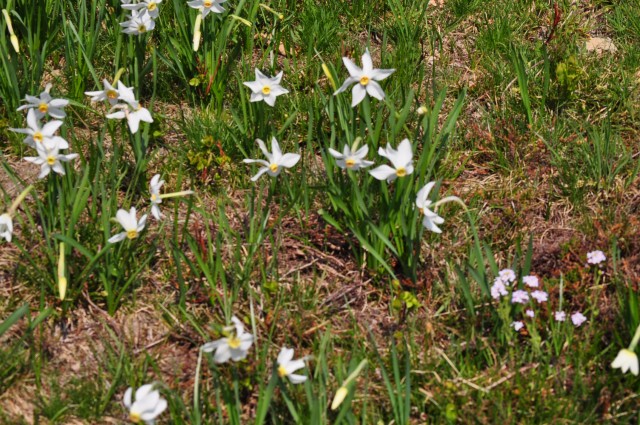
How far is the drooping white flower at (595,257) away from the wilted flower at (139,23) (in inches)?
72.3

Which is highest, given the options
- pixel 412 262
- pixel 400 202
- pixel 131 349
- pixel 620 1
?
pixel 620 1

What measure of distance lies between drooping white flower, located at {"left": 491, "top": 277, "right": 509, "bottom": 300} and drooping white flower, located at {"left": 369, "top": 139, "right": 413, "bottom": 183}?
457 mm

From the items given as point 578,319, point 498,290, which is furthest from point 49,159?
point 578,319

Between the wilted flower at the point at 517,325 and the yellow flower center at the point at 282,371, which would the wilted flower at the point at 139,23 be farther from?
the wilted flower at the point at 517,325

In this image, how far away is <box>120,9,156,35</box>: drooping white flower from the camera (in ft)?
10.1

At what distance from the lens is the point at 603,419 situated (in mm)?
2328

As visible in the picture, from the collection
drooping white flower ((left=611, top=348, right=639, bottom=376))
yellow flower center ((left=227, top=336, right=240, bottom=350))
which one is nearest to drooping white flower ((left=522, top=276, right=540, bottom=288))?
drooping white flower ((left=611, top=348, right=639, bottom=376))

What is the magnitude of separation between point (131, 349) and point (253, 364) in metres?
0.43

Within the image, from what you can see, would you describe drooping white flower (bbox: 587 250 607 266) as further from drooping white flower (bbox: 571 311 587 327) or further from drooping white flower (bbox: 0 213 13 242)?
drooping white flower (bbox: 0 213 13 242)

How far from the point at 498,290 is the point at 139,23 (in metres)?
1.71

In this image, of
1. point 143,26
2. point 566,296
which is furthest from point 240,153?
point 566,296

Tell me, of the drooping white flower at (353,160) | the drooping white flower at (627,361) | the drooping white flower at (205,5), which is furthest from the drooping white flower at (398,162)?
the drooping white flower at (205,5)

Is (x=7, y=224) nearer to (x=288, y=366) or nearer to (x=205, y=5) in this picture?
(x=288, y=366)

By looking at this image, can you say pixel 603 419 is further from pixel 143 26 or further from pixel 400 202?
pixel 143 26
